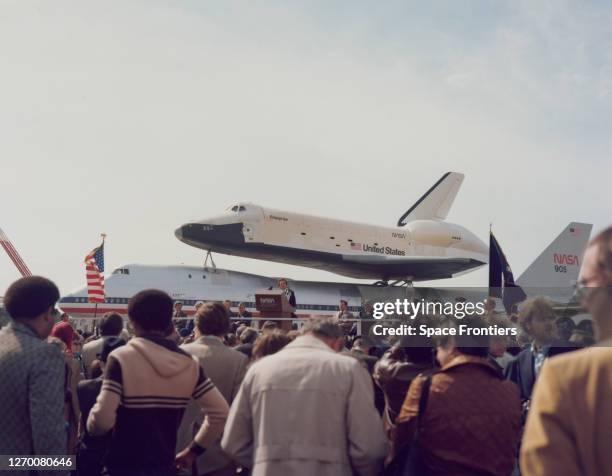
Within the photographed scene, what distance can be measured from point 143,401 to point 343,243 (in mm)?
29906

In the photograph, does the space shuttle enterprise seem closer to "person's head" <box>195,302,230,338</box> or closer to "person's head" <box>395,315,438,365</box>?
"person's head" <box>195,302,230,338</box>

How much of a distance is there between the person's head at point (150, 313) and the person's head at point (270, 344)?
720 millimetres

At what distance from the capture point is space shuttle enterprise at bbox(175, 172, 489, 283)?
31.5m

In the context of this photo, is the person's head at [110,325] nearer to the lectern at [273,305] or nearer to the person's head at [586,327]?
the person's head at [586,327]

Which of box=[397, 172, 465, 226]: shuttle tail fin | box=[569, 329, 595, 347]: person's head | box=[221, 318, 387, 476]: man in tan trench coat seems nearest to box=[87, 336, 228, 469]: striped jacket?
box=[221, 318, 387, 476]: man in tan trench coat

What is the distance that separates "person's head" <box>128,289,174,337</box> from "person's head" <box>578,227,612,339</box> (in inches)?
120

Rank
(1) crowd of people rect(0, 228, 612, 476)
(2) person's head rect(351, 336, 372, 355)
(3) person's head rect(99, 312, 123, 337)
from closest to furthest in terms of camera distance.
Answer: (1) crowd of people rect(0, 228, 612, 476)
(3) person's head rect(99, 312, 123, 337)
(2) person's head rect(351, 336, 372, 355)

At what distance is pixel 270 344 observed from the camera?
4.95 m

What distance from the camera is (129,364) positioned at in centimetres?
435

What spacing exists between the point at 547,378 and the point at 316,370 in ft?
6.64

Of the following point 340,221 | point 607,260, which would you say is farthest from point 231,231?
point 607,260

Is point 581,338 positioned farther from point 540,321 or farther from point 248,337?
point 248,337

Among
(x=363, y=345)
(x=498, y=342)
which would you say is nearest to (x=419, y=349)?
(x=498, y=342)

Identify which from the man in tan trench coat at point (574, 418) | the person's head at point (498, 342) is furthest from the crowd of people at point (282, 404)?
the man in tan trench coat at point (574, 418)
